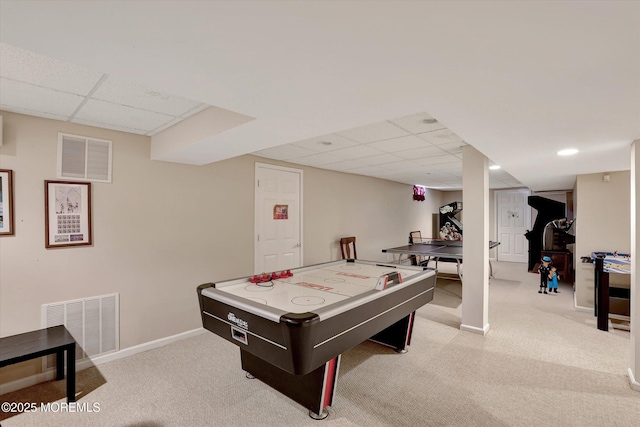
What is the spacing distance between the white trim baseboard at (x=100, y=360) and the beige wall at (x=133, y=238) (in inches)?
2.0

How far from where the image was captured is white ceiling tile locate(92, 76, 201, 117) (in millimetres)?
1995

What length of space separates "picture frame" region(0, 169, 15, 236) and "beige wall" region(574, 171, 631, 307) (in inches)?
262

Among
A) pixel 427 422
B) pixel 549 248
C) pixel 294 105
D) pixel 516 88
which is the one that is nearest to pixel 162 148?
pixel 294 105

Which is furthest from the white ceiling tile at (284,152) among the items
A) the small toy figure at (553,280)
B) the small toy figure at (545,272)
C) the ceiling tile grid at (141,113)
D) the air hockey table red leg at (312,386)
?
the small toy figure at (553,280)

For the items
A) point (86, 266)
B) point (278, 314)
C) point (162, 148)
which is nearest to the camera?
point (278, 314)

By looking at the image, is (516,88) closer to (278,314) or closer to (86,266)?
(278,314)

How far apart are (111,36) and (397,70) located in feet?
3.79

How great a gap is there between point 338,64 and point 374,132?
6.08 ft

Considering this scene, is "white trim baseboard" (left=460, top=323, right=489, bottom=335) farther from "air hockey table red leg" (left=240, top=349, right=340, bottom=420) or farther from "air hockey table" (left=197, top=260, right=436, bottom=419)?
"air hockey table red leg" (left=240, top=349, right=340, bottom=420)

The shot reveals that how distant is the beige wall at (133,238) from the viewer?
2.48 m

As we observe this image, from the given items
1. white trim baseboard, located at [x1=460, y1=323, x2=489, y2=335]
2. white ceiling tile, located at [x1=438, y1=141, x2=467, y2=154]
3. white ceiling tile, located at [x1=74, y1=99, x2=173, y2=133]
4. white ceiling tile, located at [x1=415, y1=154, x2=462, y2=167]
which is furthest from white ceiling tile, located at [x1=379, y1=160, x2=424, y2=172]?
white ceiling tile, located at [x1=74, y1=99, x2=173, y2=133]

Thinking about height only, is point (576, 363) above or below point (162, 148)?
below

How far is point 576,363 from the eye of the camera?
2.81 m

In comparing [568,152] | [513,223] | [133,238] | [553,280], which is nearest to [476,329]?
[568,152]
